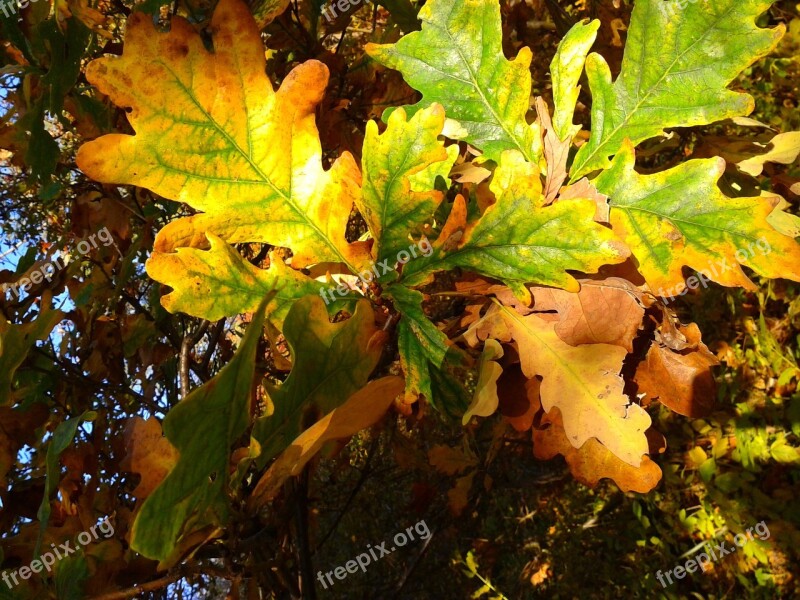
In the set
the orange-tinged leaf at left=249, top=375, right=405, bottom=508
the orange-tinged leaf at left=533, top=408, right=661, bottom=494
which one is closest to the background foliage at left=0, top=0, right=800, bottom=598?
the orange-tinged leaf at left=249, top=375, right=405, bottom=508

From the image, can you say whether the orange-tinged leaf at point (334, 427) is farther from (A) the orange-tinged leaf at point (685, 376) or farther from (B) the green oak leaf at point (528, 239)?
(A) the orange-tinged leaf at point (685, 376)

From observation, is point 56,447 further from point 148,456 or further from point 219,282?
point 219,282

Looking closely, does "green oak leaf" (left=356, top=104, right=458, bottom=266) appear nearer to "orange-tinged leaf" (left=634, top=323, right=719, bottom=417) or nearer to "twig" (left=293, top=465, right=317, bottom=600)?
"orange-tinged leaf" (left=634, top=323, right=719, bottom=417)

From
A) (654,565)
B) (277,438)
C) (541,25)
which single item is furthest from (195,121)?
(654,565)

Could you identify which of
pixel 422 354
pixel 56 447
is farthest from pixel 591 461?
pixel 56 447

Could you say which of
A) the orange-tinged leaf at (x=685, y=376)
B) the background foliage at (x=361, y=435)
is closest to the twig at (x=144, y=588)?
the background foliage at (x=361, y=435)

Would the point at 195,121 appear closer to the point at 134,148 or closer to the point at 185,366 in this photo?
the point at 134,148
